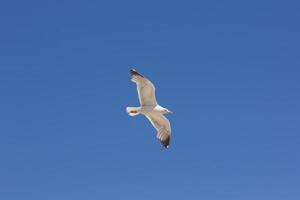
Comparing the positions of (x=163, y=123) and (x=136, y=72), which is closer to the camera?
(x=136, y=72)

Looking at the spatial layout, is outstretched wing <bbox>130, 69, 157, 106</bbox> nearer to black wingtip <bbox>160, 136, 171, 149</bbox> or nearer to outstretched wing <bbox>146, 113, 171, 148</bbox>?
outstretched wing <bbox>146, 113, 171, 148</bbox>

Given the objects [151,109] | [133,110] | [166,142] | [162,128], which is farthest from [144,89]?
[166,142]

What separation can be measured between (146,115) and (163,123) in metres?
1.10

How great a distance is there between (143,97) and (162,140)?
10.5 feet

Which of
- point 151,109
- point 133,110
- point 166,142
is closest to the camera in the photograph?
point 133,110

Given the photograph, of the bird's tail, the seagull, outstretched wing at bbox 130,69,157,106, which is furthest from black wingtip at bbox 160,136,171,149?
the bird's tail

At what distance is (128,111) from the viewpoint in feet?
127

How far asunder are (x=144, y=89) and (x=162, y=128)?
3377 millimetres

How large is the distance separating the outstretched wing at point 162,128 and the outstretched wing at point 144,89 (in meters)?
1.54

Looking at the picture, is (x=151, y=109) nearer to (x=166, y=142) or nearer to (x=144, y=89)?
(x=144, y=89)

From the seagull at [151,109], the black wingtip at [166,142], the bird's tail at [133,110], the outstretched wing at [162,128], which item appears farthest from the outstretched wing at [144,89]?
the black wingtip at [166,142]

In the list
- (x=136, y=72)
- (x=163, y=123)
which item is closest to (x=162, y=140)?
(x=163, y=123)

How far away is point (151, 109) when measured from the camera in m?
39.6

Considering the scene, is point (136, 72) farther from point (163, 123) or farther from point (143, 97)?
point (163, 123)
